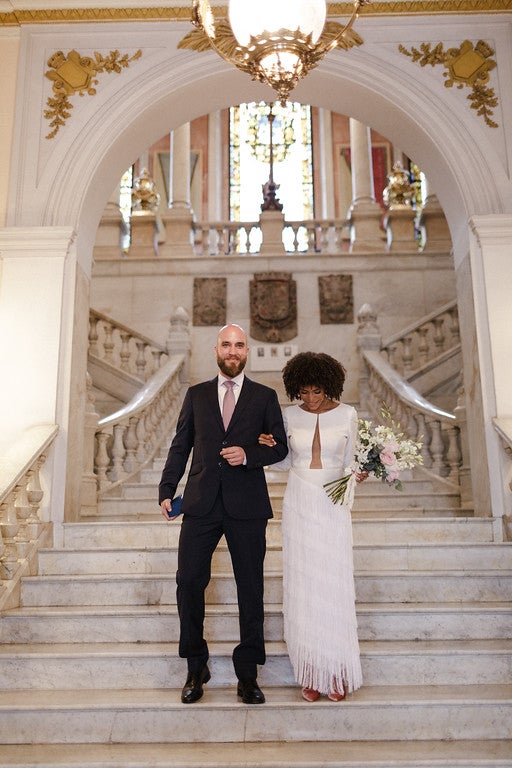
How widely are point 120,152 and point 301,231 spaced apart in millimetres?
5969

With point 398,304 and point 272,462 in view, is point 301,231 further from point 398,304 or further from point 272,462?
point 272,462

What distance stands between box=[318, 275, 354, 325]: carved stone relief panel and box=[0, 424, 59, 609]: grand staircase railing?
644 centimetres

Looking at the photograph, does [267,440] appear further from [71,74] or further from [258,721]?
[71,74]

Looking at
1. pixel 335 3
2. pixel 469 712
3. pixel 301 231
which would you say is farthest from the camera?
pixel 301 231

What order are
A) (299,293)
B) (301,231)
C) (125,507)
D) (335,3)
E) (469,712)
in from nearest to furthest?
(469,712) < (335,3) < (125,507) < (299,293) < (301,231)

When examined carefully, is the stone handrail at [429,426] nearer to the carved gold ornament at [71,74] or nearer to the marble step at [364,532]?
the marble step at [364,532]

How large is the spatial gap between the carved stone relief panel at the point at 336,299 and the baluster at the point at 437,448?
4.40m

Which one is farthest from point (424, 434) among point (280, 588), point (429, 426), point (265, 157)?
point (265, 157)

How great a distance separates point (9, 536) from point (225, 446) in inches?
67.7

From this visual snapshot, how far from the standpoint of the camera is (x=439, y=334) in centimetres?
936

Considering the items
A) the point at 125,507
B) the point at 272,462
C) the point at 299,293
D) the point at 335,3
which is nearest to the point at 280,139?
the point at 299,293

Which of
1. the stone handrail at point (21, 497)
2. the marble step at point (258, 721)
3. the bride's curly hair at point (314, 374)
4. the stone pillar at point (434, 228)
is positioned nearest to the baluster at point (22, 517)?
the stone handrail at point (21, 497)

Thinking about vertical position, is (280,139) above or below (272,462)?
above

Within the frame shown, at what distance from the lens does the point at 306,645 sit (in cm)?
332
